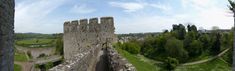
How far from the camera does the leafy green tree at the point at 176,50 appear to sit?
58.9m

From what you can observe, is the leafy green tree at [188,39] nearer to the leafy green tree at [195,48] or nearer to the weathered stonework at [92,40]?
the leafy green tree at [195,48]

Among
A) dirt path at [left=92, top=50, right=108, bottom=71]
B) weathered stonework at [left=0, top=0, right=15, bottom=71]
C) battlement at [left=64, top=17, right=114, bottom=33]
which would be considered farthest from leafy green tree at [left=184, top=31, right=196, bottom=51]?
weathered stonework at [left=0, top=0, right=15, bottom=71]

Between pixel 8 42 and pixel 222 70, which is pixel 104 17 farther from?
pixel 222 70

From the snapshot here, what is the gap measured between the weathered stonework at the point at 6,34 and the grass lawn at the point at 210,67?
46.3 m

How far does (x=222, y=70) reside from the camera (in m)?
48.1

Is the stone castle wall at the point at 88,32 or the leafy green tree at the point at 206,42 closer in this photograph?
the stone castle wall at the point at 88,32

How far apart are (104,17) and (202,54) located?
43432 millimetres

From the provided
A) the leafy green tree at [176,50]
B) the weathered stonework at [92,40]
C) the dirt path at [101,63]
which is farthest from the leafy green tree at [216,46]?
the dirt path at [101,63]

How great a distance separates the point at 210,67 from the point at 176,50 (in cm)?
855

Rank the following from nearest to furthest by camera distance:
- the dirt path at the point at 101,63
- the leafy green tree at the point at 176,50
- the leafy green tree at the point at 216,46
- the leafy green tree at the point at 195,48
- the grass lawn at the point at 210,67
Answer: the dirt path at the point at 101,63 < the grass lawn at the point at 210,67 < the leafy green tree at the point at 176,50 < the leafy green tree at the point at 195,48 < the leafy green tree at the point at 216,46

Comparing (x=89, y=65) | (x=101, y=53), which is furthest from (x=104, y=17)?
(x=89, y=65)

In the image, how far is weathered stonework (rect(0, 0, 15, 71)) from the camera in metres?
3.87

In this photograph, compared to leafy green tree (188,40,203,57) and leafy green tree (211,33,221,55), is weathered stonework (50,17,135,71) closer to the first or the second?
leafy green tree (188,40,203,57)

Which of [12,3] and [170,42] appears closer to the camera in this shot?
[12,3]
